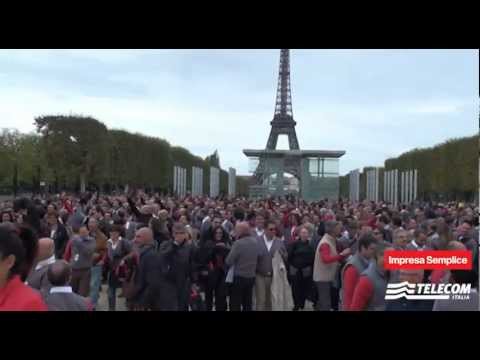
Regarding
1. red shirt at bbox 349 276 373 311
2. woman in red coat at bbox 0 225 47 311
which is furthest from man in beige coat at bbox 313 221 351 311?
woman in red coat at bbox 0 225 47 311

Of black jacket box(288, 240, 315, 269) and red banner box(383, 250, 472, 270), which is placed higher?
red banner box(383, 250, 472, 270)

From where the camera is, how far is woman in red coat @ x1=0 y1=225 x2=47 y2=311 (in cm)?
419

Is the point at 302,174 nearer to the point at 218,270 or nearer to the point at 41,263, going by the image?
the point at 218,270

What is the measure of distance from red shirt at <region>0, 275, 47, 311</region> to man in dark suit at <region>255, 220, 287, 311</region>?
599 cm

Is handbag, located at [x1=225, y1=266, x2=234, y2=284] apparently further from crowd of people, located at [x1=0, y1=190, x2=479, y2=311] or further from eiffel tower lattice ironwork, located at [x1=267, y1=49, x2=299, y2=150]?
eiffel tower lattice ironwork, located at [x1=267, y1=49, x2=299, y2=150]

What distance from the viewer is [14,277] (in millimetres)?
4293

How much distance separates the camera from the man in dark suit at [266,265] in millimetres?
10258

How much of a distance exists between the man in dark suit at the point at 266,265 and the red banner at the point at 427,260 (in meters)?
3.44

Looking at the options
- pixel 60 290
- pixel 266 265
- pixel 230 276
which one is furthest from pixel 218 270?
pixel 60 290

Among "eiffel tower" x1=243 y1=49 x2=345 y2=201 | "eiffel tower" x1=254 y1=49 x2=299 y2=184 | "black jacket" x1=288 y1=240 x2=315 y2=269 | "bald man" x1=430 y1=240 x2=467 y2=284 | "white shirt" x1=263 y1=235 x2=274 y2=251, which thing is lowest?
"black jacket" x1=288 y1=240 x2=315 y2=269

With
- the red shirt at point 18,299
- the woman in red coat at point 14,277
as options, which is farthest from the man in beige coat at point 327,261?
the red shirt at point 18,299

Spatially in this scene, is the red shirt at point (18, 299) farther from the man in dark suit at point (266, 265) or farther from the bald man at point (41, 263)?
the man in dark suit at point (266, 265)
